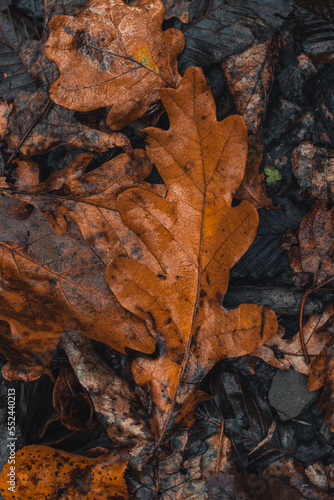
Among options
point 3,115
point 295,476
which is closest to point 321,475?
point 295,476

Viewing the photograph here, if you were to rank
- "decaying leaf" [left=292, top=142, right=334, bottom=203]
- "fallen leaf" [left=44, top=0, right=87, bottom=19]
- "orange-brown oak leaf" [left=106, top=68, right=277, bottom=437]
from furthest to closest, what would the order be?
"decaying leaf" [left=292, top=142, right=334, bottom=203]
"fallen leaf" [left=44, top=0, right=87, bottom=19]
"orange-brown oak leaf" [left=106, top=68, right=277, bottom=437]

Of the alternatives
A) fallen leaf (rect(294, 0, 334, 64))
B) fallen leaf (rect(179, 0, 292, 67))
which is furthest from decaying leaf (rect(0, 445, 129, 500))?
fallen leaf (rect(294, 0, 334, 64))

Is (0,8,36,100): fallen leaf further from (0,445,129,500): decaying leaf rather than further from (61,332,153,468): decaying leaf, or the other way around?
(0,445,129,500): decaying leaf

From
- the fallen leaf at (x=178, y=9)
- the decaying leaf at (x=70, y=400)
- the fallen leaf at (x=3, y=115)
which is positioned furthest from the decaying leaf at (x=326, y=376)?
the fallen leaf at (x=3, y=115)

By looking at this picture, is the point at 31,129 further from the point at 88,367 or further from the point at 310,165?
the point at 310,165

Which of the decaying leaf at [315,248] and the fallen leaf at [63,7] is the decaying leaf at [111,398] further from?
the fallen leaf at [63,7]

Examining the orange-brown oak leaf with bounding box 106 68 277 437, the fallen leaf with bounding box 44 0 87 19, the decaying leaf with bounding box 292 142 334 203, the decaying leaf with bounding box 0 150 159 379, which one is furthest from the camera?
the decaying leaf with bounding box 292 142 334 203
